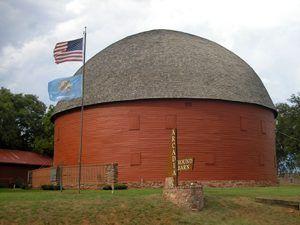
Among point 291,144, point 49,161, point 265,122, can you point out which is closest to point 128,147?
point 265,122

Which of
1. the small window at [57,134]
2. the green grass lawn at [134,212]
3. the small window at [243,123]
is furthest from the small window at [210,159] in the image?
the small window at [57,134]

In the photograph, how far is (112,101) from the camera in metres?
28.8

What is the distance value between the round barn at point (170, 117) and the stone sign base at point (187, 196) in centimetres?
937

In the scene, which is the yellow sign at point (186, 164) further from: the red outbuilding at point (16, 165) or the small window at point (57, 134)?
the red outbuilding at point (16, 165)

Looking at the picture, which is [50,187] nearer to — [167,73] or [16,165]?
[167,73]

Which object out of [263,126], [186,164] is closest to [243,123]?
[263,126]

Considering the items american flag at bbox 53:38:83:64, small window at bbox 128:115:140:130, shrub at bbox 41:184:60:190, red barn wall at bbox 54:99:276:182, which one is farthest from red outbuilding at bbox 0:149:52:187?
american flag at bbox 53:38:83:64

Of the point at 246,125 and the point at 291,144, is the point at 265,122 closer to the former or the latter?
the point at 246,125

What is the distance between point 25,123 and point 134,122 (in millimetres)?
21504

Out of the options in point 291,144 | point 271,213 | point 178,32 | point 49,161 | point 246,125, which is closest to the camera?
point 271,213

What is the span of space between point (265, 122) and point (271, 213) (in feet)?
45.7

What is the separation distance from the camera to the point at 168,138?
91.2 feet

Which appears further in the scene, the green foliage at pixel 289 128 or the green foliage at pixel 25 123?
the green foliage at pixel 289 128

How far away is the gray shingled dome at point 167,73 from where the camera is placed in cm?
2867
